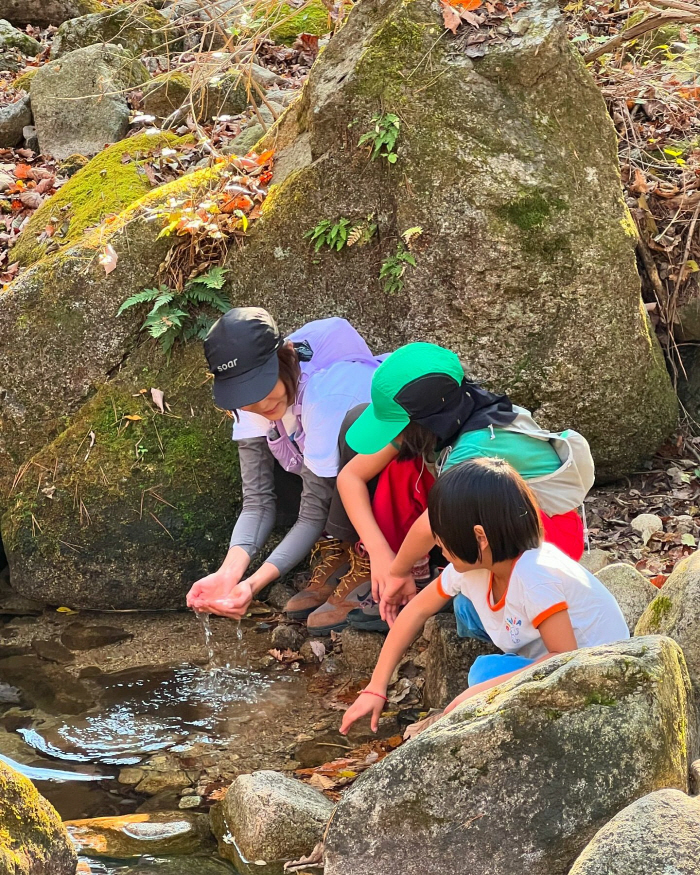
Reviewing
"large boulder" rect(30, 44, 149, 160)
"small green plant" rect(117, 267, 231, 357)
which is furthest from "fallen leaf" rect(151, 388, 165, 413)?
"large boulder" rect(30, 44, 149, 160)

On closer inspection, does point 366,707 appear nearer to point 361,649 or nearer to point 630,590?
point 361,649

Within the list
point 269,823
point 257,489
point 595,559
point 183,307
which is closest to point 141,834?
point 269,823

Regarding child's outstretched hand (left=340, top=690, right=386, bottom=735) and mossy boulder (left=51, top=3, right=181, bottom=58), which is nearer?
child's outstretched hand (left=340, top=690, right=386, bottom=735)

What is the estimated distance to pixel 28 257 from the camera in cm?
610

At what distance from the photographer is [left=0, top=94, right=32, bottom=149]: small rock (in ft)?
28.1

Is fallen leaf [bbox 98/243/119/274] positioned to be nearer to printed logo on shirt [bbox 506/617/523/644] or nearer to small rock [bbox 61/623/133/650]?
small rock [bbox 61/623/133/650]

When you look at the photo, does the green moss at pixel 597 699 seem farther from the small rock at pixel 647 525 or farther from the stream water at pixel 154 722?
the small rock at pixel 647 525

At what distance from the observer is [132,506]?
5.06 meters

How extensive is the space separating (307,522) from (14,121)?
241 inches

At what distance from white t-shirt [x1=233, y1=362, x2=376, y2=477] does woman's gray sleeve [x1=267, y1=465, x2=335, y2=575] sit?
0.40 ft

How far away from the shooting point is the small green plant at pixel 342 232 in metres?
4.97

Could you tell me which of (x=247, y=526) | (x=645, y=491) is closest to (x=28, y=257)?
(x=247, y=526)

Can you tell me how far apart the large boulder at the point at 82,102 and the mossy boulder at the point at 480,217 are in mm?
3684

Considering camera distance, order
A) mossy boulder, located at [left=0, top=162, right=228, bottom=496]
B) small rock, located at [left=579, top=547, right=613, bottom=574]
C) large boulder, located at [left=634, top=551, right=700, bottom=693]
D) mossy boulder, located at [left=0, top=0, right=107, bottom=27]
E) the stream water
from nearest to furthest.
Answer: large boulder, located at [left=634, top=551, right=700, bottom=693]
the stream water
small rock, located at [left=579, top=547, right=613, bottom=574]
mossy boulder, located at [left=0, top=162, right=228, bottom=496]
mossy boulder, located at [left=0, top=0, right=107, bottom=27]
